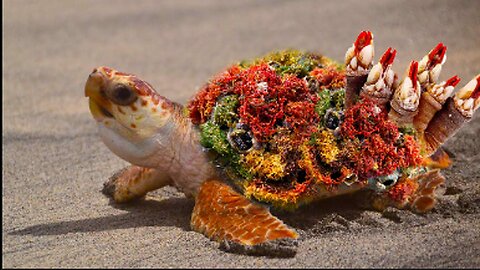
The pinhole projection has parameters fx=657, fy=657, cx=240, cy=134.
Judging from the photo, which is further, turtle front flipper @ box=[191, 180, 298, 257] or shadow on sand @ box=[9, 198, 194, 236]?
shadow on sand @ box=[9, 198, 194, 236]

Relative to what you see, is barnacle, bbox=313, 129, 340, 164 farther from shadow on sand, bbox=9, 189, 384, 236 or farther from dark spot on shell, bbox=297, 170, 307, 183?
shadow on sand, bbox=9, 189, 384, 236

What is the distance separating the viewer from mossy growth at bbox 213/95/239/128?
2.88 meters

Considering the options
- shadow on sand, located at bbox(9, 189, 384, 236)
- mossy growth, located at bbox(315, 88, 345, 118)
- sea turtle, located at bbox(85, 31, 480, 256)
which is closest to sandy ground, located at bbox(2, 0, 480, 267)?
shadow on sand, located at bbox(9, 189, 384, 236)

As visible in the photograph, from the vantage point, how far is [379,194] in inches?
115

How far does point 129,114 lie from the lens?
9.44 feet

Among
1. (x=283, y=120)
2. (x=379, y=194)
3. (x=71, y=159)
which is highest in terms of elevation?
(x=283, y=120)

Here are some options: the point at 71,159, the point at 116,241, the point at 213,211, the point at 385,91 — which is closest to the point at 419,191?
the point at 385,91

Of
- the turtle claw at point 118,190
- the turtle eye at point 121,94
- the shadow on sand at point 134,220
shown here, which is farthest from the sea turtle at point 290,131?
the turtle claw at point 118,190

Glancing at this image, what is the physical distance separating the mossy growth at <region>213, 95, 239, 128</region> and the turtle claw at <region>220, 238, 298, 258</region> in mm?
619

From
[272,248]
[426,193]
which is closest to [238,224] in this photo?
[272,248]

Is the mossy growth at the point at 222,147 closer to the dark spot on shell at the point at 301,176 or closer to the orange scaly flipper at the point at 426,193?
the dark spot on shell at the point at 301,176

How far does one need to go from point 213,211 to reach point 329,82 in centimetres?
80

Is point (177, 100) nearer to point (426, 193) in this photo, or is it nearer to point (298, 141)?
point (298, 141)

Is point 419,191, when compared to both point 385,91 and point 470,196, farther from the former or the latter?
point 385,91
